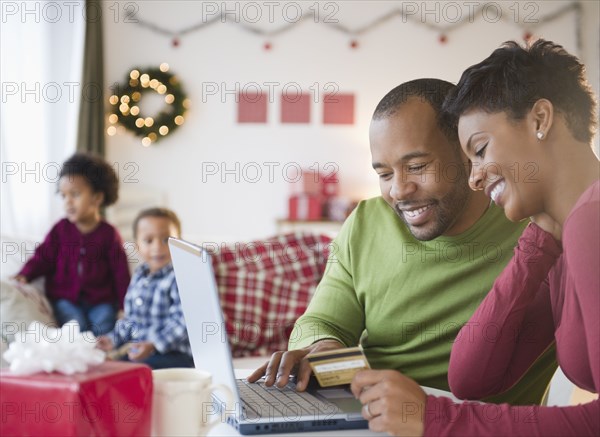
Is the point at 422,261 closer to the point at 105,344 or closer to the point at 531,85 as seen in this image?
the point at 531,85

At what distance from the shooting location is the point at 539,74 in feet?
3.77

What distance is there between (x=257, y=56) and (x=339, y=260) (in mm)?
4036

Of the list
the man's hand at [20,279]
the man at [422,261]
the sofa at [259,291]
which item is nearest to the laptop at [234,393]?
the man at [422,261]

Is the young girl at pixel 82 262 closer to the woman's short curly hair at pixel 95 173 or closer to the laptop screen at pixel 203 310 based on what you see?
the woman's short curly hair at pixel 95 173

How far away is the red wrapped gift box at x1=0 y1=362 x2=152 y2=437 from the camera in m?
0.77

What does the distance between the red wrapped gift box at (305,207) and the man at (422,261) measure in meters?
3.61

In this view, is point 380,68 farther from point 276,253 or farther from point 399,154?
point 399,154

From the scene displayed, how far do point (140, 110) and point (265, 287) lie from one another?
277 cm

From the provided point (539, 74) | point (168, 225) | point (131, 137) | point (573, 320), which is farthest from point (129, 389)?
point (131, 137)

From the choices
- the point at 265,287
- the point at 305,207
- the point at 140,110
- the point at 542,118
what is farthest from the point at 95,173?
the point at 542,118

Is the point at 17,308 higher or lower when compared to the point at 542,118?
lower

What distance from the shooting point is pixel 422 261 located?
1507mm

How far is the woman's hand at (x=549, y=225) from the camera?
1.16 metres

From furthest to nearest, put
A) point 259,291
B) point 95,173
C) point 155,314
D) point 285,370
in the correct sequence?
point 95,173
point 259,291
point 155,314
point 285,370
